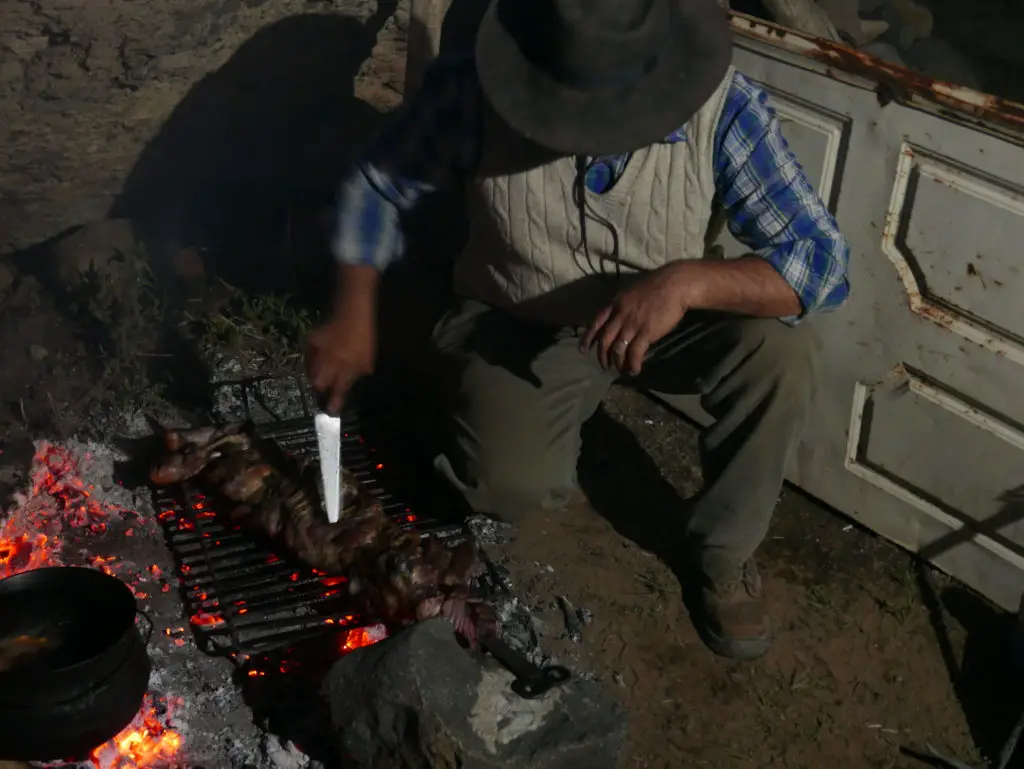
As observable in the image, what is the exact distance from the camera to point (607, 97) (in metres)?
2.99

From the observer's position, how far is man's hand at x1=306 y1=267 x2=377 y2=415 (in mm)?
3555

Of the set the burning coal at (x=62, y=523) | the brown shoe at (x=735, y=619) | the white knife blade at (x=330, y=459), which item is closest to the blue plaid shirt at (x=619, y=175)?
the white knife blade at (x=330, y=459)

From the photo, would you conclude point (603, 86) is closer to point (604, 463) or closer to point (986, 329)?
point (986, 329)

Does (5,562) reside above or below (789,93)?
below

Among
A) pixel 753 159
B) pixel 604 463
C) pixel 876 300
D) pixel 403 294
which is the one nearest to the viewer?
pixel 753 159

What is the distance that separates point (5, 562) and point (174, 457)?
27.6 inches

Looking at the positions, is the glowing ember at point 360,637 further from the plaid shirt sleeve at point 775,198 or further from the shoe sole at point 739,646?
the plaid shirt sleeve at point 775,198

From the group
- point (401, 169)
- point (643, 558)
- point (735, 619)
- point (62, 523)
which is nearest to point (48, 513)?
point (62, 523)

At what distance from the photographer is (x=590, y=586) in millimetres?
4180

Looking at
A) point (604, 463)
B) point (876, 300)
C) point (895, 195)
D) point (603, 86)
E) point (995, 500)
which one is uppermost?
point (603, 86)

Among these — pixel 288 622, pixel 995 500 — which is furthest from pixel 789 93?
pixel 288 622

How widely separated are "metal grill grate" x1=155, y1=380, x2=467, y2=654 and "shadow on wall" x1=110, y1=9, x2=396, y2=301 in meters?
1.53

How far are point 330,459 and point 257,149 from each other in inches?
102

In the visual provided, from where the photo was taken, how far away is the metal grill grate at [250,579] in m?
3.65
